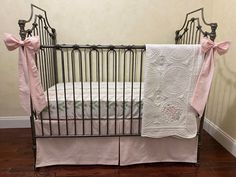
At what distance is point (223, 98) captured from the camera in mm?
2148

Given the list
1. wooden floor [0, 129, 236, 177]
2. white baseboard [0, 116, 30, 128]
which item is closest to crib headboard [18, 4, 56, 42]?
white baseboard [0, 116, 30, 128]

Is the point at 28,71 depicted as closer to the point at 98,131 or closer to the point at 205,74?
the point at 98,131

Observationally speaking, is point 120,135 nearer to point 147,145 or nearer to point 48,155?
point 147,145

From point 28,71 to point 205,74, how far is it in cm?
128

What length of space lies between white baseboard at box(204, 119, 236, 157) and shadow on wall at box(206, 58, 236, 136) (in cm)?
5

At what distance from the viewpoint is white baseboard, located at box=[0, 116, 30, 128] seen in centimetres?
246

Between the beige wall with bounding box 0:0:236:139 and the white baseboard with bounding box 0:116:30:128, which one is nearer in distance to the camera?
the beige wall with bounding box 0:0:236:139

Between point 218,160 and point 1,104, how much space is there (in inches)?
93.4

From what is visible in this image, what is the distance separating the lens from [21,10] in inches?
85.7

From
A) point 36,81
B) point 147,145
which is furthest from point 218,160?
point 36,81

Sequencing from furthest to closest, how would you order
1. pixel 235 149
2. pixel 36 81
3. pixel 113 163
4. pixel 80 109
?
1. pixel 235 149
2. pixel 113 163
3. pixel 80 109
4. pixel 36 81

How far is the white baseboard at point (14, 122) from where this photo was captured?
2.46m

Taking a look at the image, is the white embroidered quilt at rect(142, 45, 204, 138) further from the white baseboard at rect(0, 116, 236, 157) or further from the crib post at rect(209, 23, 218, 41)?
the white baseboard at rect(0, 116, 236, 157)

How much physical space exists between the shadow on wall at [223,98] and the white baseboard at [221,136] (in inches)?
1.9
